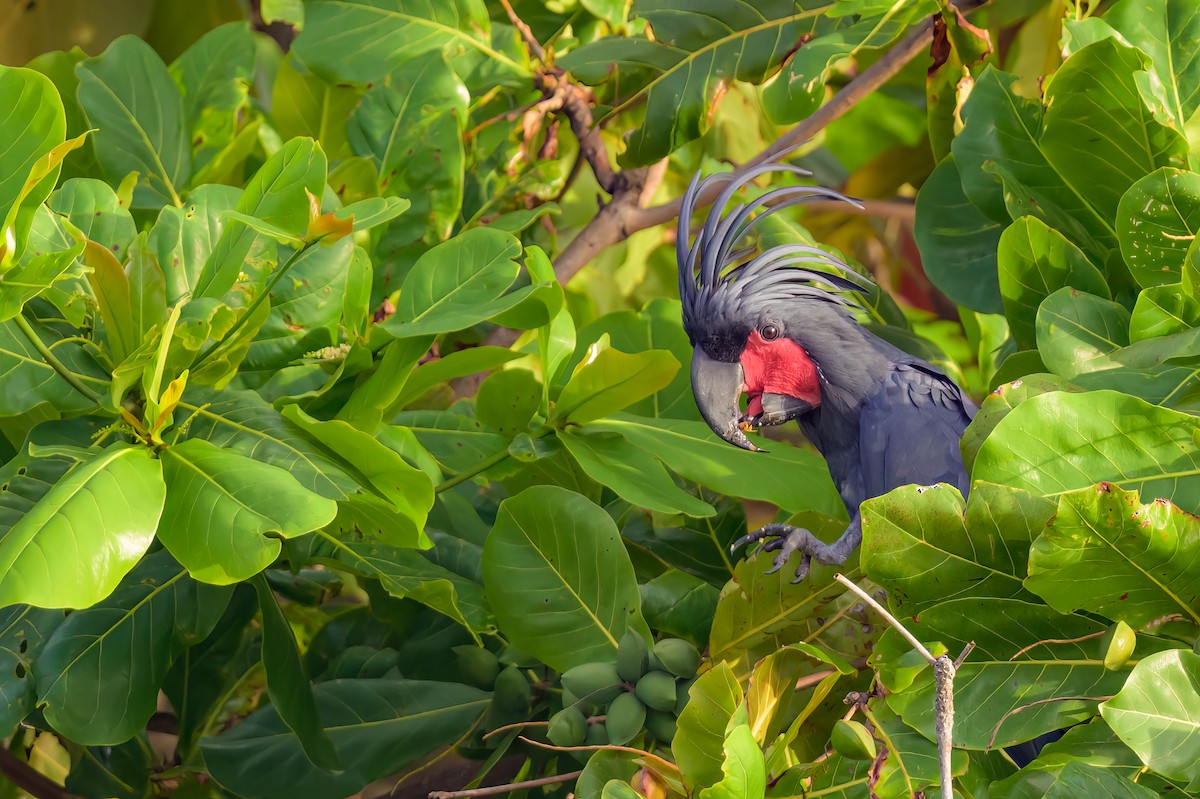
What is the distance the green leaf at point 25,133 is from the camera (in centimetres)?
64

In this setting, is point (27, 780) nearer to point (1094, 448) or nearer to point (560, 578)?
point (560, 578)

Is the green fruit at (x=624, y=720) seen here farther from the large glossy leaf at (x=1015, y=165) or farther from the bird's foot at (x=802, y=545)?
the large glossy leaf at (x=1015, y=165)

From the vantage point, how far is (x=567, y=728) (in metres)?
0.74

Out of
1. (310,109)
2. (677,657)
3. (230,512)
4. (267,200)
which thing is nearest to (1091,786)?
(677,657)

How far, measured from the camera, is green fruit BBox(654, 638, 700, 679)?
767 millimetres

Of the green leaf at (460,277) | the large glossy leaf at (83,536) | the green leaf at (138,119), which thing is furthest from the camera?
the green leaf at (138,119)

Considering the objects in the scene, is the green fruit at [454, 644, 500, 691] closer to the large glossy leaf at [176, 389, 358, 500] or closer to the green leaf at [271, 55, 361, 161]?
the large glossy leaf at [176, 389, 358, 500]

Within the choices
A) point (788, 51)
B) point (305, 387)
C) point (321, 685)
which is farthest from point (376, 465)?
point (788, 51)

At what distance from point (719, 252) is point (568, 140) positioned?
1.38 feet

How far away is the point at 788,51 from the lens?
1046 millimetres

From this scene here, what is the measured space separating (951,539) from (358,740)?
533 millimetres

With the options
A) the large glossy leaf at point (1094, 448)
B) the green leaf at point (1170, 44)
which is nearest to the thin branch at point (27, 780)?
the large glossy leaf at point (1094, 448)

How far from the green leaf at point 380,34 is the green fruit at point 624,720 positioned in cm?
72

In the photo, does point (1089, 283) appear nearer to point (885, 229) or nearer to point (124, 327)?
point (124, 327)
